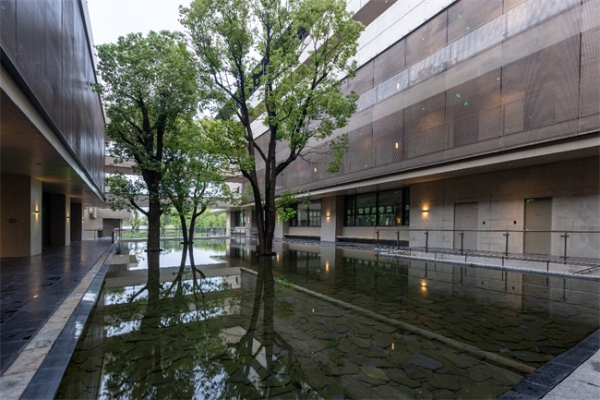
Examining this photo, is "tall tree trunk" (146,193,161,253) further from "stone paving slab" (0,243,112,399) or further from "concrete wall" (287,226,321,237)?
"concrete wall" (287,226,321,237)

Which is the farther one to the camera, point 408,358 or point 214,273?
point 214,273

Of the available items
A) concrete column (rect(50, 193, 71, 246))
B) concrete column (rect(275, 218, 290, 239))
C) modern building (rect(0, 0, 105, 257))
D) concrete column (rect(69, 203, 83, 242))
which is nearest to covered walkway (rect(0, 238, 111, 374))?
modern building (rect(0, 0, 105, 257))

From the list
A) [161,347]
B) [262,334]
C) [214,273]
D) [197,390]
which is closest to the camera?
[197,390]

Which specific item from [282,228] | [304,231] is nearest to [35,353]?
[304,231]

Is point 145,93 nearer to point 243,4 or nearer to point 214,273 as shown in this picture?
point 243,4

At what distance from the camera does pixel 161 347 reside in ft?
11.7

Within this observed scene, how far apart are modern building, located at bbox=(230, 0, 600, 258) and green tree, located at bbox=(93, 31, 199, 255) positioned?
31.5 feet

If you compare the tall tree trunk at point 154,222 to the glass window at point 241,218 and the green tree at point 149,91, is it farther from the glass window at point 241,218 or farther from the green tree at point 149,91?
the glass window at point 241,218

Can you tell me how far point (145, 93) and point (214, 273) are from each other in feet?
28.3

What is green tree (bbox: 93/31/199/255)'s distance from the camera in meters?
12.5

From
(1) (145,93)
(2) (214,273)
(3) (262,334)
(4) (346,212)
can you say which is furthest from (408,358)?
(4) (346,212)

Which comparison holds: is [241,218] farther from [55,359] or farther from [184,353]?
[55,359]

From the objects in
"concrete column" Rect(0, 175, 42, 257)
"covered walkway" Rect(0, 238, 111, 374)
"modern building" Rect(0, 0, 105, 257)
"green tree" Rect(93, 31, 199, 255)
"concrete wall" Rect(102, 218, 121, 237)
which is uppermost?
"green tree" Rect(93, 31, 199, 255)

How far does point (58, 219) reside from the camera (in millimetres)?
17922
